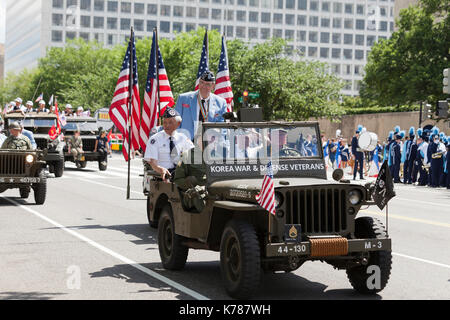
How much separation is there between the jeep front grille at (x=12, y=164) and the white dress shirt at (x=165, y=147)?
734cm

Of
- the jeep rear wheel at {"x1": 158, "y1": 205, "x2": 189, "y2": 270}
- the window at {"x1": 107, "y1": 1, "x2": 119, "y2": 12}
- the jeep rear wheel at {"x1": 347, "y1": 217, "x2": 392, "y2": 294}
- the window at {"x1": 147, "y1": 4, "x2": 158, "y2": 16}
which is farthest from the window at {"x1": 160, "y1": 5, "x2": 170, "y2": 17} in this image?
the jeep rear wheel at {"x1": 347, "y1": 217, "x2": 392, "y2": 294}

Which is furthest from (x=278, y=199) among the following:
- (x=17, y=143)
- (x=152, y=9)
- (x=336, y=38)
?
(x=336, y=38)

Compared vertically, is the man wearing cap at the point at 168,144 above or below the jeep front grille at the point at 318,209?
above

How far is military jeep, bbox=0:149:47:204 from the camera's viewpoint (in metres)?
17.6

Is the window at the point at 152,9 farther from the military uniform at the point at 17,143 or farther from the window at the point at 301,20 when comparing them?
the military uniform at the point at 17,143

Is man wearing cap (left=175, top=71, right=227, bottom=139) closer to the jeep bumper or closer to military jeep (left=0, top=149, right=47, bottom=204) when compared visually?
the jeep bumper

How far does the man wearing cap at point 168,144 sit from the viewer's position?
1080 cm

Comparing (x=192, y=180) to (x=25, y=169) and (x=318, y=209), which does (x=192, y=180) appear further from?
(x=25, y=169)

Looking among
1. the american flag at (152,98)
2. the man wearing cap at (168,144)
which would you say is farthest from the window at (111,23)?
the man wearing cap at (168,144)

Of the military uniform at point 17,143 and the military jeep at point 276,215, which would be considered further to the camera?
the military uniform at point 17,143

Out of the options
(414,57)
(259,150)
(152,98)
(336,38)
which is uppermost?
(336,38)

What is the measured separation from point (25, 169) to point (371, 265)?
11.8 metres

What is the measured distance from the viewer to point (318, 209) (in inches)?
291
